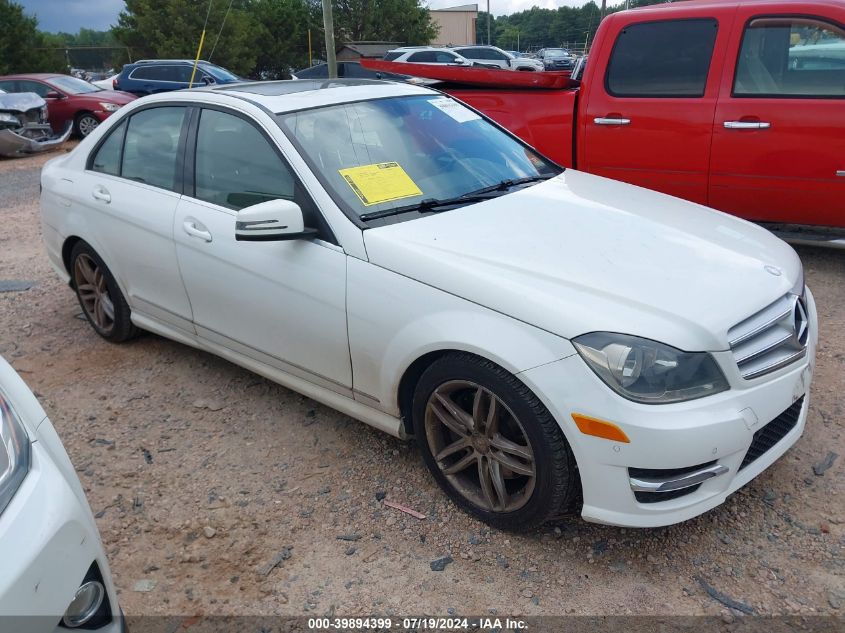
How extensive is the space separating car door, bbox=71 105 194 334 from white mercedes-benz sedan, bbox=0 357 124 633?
186cm

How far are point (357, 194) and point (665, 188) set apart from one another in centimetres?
309

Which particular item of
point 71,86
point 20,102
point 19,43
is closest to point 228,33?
point 19,43

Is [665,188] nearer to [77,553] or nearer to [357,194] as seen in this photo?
[357,194]

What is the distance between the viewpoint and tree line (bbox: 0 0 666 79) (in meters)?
23.6

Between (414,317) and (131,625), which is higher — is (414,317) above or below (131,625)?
above

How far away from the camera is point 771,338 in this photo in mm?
2648

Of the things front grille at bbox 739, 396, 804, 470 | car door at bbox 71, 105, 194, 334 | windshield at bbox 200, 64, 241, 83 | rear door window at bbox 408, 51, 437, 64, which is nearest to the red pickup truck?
front grille at bbox 739, 396, 804, 470

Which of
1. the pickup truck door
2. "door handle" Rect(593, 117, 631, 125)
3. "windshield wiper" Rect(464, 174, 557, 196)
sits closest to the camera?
"windshield wiper" Rect(464, 174, 557, 196)

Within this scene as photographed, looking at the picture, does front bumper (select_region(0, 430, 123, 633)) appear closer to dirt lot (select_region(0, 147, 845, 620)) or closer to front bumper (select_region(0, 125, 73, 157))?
dirt lot (select_region(0, 147, 845, 620))

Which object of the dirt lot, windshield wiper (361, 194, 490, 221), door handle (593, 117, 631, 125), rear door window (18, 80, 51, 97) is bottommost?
the dirt lot

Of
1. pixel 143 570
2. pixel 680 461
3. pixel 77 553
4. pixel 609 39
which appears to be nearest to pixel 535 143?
pixel 609 39

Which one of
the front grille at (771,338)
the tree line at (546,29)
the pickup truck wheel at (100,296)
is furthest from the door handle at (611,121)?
the tree line at (546,29)

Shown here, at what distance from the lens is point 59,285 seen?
19.8 ft

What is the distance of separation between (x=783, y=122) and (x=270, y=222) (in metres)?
3.69
